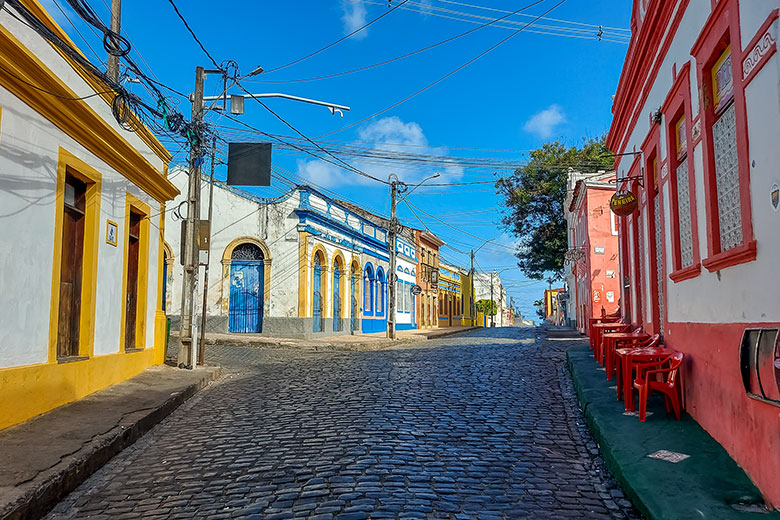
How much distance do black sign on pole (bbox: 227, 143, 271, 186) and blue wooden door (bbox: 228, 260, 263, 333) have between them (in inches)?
328

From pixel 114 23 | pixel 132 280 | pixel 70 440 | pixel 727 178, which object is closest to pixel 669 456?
pixel 727 178

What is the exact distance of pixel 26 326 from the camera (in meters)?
6.40

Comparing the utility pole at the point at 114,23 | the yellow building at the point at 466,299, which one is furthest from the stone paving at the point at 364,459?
the yellow building at the point at 466,299

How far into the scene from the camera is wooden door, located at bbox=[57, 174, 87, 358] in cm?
773

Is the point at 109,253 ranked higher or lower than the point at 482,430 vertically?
higher

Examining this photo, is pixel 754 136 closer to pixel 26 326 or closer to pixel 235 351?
pixel 26 326

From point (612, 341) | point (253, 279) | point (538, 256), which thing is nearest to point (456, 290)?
point (538, 256)

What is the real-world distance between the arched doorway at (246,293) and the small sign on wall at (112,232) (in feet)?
38.3

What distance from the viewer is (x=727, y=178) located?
484 cm

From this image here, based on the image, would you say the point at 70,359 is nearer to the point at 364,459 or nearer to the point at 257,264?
the point at 364,459

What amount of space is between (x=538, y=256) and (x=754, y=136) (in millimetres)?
28751

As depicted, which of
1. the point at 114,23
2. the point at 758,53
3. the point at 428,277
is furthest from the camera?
the point at 428,277

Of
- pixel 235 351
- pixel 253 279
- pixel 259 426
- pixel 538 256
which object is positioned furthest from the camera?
pixel 538 256

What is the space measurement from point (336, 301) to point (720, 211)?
65.3 feet
